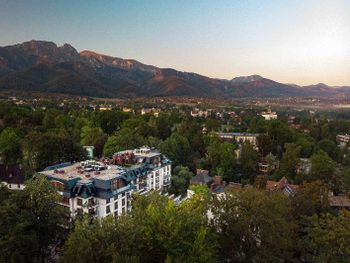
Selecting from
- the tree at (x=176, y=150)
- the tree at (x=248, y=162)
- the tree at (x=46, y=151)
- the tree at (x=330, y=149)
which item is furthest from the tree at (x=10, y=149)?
the tree at (x=330, y=149)

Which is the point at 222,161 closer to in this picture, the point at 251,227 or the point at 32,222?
the point at 251,227

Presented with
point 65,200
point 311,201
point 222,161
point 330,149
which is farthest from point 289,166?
point 65,200

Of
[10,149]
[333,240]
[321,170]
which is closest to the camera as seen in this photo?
[333,240]

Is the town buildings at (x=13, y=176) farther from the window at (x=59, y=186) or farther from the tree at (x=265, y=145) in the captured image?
the tree at (x=265, y=145)

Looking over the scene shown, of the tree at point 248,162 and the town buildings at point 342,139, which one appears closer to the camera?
the tree at point 248,162

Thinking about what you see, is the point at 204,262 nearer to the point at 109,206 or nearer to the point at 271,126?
the point at 109,206

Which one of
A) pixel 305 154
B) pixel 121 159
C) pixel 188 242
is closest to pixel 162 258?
pixel 188 242
